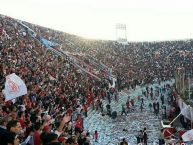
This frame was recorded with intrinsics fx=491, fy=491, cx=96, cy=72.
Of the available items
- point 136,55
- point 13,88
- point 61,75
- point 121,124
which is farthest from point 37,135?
point 136,55

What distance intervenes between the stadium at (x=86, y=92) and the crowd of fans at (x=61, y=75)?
21 millimetres

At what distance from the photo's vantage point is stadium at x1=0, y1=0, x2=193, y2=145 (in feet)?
37.0

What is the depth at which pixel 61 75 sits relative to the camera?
35.8m

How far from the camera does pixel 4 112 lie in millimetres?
11781

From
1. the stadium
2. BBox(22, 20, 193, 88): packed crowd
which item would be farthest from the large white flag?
BBox(22, 20, 193, 88): packed crowd

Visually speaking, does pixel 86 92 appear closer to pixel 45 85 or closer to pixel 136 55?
pixel 45 85

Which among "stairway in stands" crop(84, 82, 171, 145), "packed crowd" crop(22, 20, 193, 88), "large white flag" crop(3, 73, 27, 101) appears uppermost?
"large white flag" crop(3, 73, 27, 101)

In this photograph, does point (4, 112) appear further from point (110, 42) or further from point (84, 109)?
point (110, 42)

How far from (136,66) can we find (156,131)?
33.4 m

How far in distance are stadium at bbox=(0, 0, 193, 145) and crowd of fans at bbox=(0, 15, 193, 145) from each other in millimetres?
21

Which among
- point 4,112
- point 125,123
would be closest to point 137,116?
point 125,123

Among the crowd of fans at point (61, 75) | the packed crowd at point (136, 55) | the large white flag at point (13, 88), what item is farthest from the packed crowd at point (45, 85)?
the packed crowd at point (136, 55)

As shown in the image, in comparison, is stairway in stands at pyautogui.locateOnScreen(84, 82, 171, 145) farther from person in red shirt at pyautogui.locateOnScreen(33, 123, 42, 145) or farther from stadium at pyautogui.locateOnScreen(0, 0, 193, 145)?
person in red shirt at pyautogui.locateOnScreen(33, 123, 42, 145)

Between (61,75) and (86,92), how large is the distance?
2208 mm
